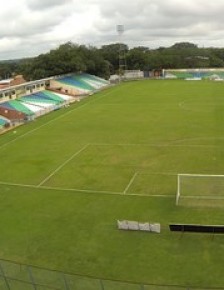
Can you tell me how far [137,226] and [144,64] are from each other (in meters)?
118

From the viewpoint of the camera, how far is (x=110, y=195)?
28.8 meters

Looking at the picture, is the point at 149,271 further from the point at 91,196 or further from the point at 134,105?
the point at 134,105

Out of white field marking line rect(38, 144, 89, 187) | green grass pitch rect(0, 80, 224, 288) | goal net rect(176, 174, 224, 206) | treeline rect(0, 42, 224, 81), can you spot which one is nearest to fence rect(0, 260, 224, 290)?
green grass pitch rect(0, 80, 224, 288)

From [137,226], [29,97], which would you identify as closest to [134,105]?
[29,97]

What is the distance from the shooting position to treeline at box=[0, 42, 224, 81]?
10150 centimetres

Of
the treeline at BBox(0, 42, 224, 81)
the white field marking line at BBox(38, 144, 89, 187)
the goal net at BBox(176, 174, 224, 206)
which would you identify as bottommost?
the white field marking line at BBox(38, 144, 89, 187)

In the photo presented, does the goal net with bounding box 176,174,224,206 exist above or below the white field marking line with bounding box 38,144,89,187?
above

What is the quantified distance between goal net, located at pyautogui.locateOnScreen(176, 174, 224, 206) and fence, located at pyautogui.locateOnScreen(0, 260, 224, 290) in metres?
9.29

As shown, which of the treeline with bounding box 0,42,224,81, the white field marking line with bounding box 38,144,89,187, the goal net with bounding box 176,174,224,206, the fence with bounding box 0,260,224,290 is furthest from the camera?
the treeline with bounding box 0,42,224,81

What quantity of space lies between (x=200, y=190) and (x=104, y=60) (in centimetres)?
10086

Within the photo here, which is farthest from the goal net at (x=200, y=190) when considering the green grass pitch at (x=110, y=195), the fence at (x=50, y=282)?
the fence at (x=50, y=282)

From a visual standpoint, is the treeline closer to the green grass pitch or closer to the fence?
the green grass pitch

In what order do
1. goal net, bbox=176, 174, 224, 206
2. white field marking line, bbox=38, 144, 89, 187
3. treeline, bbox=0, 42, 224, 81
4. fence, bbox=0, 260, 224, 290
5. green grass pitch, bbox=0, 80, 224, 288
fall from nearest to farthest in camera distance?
fence, bbox=0, 260, 224, 290 < green grass pitch, bbox=0, 80, 224, 288 < goal net, bbox=176, 174, 224, 206 < white field marking line, bbox=38, 144, 89, 187 < treeline, bbox=0, 42, 224, 81

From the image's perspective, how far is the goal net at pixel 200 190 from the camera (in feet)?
86.3
